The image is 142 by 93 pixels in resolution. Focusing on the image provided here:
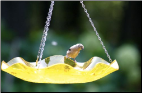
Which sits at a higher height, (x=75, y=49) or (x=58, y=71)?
(x=75, y=49)

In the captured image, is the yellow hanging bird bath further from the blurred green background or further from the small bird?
the blurred green background

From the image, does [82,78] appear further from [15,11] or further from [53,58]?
[15,11]

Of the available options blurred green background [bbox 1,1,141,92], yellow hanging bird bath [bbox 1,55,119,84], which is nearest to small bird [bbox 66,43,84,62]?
yellow hanging bird bath [bbox 1,55,119,84]

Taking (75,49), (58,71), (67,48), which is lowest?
(58,71)

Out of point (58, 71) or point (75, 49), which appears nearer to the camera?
point (58, 71)

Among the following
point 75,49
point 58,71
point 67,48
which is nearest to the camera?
point 58,71

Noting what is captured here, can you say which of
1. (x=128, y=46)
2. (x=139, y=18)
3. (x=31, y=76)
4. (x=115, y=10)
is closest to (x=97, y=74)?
(x=31, y=76)

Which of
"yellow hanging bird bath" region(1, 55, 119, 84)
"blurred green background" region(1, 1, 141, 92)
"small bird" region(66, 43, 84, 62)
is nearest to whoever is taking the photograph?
"yellow hanging bird bath" region(1, 55, 119, 84)

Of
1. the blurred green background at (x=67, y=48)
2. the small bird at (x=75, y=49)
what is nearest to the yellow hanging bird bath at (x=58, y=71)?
the small bird at (x=75, y=49)

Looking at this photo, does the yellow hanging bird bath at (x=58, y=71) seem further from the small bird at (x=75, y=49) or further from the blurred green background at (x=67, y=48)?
the blurred green background at (x=67, y=48)

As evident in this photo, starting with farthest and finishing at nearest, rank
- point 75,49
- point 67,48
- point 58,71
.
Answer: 1. point 67,48
2. point 75,49
3. point 58,71

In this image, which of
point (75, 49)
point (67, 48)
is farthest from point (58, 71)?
point (67, 48)

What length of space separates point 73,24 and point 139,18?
104 inches

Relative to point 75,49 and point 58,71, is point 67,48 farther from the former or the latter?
point 58,71
